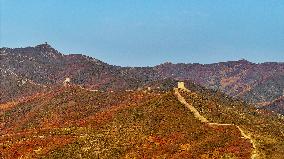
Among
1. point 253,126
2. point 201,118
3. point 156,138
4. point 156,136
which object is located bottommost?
point 156,138

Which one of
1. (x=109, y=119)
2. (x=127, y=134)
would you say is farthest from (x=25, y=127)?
(x=127, y=134)

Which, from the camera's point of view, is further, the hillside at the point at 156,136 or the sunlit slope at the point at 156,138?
the hillside at the point at 156,136

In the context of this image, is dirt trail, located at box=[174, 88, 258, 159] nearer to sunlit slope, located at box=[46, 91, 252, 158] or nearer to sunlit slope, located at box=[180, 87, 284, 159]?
sunlit slope, located at box=[180, 87, 284, 159]

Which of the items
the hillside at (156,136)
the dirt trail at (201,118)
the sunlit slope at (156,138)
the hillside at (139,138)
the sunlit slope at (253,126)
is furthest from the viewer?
the hillside at (139,138)

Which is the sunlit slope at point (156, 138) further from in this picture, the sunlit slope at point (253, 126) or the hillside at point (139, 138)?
the sunlit slope at point (253, 126)

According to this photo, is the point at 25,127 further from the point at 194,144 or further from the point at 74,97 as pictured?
the point at 194,144

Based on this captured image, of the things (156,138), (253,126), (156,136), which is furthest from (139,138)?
Result: (253,126)

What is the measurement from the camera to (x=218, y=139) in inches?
3819

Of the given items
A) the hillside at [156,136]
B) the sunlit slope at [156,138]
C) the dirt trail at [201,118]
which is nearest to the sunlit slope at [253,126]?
the hillside at [156,136]

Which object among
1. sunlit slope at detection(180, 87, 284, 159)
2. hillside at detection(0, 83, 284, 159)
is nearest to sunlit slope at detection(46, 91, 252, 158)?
hillside at detection(0, 83, 284, 159)

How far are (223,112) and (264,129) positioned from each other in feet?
36.4

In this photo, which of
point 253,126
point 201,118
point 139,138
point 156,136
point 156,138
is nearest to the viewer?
point 156,138

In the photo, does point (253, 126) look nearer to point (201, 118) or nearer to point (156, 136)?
point (201, 118)

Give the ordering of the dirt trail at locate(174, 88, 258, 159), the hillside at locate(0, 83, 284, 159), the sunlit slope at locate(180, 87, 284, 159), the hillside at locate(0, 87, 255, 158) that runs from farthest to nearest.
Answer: the hillside at locate(0, 87, 255, 158)
the hillside at locate(0, 83, 284, 159)
the sunlit slope at locate(180, 87, 284, 159)
the dirt trail at locate(174, 88, 258, 159)
